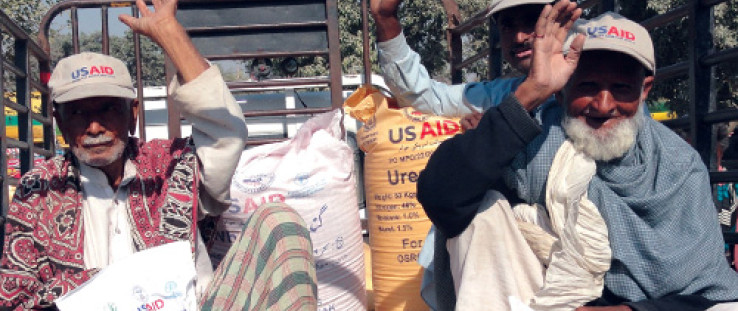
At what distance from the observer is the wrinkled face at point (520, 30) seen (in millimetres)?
3240

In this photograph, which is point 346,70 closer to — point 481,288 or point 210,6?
point 210,6

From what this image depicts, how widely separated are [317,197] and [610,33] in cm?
161

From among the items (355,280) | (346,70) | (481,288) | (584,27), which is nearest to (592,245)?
(481,288)

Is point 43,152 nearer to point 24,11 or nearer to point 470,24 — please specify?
point 470,24

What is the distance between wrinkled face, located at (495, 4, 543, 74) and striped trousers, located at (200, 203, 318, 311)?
48.9 inches

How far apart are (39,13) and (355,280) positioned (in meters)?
9.31

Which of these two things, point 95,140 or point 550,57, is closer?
point 550,57

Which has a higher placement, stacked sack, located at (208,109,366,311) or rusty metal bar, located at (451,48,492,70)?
rusty metal bar, located at (451,48,492,70)

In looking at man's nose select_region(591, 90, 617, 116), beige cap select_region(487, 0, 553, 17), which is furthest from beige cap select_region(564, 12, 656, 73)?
beige cap select_region(487, 0, 553, 17)

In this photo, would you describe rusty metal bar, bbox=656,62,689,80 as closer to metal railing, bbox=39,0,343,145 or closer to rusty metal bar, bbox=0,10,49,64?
metal railing, bbox=39,0,343,145

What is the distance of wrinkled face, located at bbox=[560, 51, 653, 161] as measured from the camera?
101 inches

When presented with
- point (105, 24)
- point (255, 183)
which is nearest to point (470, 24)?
point (255, 183)

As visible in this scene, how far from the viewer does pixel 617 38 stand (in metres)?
2.54

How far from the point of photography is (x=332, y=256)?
3.76 metres
